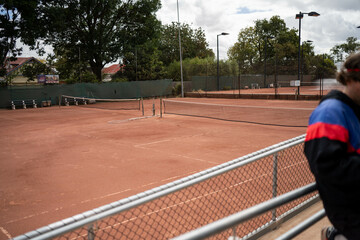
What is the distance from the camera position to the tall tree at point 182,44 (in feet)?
189

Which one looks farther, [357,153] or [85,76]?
[85,76]

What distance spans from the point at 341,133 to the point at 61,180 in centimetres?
629

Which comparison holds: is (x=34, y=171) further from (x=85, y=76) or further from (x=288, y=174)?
(x=85, y=76)

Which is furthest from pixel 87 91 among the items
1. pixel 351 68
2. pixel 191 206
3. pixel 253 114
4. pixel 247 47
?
pixel 247 47

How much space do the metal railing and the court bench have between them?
2549 centimetres

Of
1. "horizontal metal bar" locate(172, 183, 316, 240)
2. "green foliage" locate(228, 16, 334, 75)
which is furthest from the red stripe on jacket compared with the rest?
"green foliage" locate(228, 16, 334, 75)

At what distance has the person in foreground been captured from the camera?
1537 millimetres

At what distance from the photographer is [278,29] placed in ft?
262

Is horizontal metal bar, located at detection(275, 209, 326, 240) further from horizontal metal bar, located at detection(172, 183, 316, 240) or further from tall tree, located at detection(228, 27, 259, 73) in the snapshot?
tall tree, located at detection(228, 27, 259, 73)

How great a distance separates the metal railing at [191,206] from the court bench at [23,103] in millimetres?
25487

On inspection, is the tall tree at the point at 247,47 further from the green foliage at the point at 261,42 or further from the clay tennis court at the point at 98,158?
the clay tennis court at the point at 98,158

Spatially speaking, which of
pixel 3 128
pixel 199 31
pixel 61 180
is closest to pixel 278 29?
→ pixel 199 31

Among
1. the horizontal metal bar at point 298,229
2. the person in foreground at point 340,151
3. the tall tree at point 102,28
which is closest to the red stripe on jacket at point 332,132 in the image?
the person in foreground at point 340,151

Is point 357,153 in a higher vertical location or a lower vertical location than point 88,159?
higher
